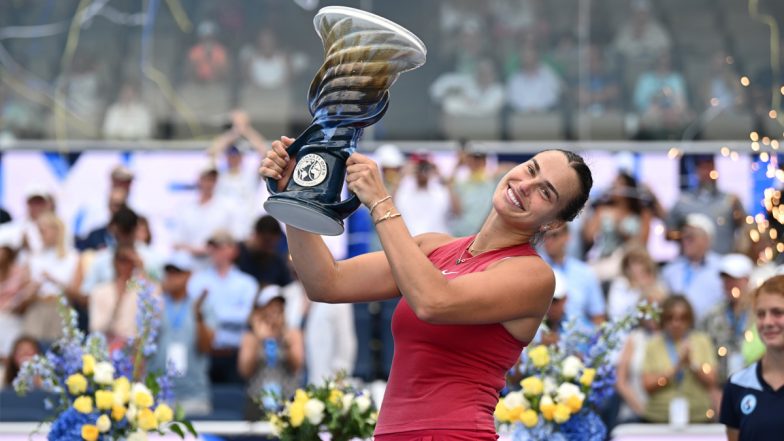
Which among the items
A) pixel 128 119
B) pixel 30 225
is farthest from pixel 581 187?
pixel 128 119

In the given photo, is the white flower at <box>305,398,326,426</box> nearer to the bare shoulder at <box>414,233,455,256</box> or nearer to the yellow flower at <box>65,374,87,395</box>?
the yellow flower at <box>65,374,87,395</box>

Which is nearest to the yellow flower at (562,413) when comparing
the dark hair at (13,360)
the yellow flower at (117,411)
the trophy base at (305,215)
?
the yellow flower at (117,411)

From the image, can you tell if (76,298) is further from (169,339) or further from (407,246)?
(407,246)

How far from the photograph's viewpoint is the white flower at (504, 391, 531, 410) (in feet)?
13.8

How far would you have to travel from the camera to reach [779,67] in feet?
29.9

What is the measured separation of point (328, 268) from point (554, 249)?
4.47 meters

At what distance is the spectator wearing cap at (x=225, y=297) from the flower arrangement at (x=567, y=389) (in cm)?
318

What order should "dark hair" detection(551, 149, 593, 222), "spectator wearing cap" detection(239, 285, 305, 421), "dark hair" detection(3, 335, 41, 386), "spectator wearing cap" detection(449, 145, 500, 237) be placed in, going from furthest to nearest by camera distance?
1. "spectator wearing cap" detection(449, 145, 500, 237)
2. "dark hair" detection(3, 335, 41, 386)
3. "spectator wearing cap" detection(239, 285, 305, 421)
4. "dark hair" detection(551, 149, 593, 222)

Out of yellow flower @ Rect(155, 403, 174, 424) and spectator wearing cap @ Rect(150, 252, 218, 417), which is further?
spectator wearing cap @ Rect(150, 252, 218, 417)

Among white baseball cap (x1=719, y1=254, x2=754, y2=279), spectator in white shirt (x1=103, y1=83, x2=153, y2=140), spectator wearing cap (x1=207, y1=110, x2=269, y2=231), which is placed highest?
spectator in white shirt (x1=103, y1=83, x2=153, y2=140)

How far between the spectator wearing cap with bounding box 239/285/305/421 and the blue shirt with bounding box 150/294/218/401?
0.24 meters

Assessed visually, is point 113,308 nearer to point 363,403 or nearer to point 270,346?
point 270,346

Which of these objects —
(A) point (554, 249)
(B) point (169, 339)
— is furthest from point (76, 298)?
(A) point (554, 249)

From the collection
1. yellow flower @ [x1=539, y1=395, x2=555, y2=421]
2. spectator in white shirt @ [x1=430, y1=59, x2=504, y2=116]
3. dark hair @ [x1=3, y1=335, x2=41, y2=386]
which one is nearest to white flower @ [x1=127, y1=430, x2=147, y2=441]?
yellow flower @ [x1=539, y1=395, x2=555, y2=421]
